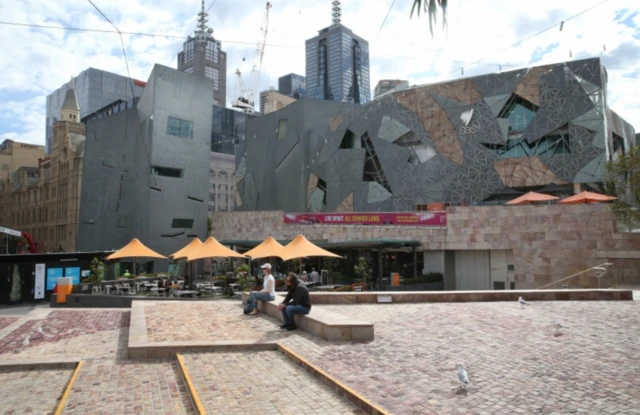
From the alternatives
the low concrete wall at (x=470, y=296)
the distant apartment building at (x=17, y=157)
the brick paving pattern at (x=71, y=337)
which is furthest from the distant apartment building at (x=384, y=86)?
the distant apartment building at (x=17, y=157)

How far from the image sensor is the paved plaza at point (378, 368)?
5637 mm

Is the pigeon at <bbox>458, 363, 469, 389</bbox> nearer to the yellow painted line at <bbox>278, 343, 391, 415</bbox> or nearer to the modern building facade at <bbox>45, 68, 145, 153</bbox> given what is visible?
the yellow painted line at <bbox>278, 343, 391, 415</bbox>

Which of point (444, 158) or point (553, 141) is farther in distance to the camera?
point (444, 158)

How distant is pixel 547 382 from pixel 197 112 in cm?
4949

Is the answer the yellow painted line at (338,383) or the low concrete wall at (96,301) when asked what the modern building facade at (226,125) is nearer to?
the low concrete wall at (96,301)

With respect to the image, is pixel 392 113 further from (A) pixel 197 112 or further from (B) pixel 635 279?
(B) pixel 635 279

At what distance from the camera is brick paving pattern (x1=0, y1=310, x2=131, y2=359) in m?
9.25

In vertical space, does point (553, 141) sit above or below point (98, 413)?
above

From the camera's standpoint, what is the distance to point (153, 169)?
1868 inches

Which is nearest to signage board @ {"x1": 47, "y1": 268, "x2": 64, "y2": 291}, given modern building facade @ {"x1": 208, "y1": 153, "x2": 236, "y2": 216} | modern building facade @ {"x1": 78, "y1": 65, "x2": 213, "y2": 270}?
modern building facade @ {"x1": 78, "y1": 65, "x2": 213, "y2": 270}

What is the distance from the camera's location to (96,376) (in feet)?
24.2

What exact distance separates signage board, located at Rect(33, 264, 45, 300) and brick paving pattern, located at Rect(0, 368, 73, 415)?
1928 centimetres

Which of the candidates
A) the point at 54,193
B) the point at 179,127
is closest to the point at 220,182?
the point at 54,193

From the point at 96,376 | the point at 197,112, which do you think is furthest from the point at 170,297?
the point at 197,112
